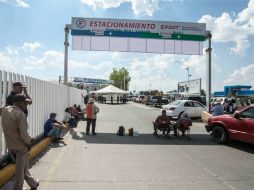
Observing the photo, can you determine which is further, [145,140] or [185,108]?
[185,108]

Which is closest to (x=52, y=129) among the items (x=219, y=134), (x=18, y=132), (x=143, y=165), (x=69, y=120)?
(x=143, y=165)

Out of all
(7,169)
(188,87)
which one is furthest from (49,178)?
(188,87)

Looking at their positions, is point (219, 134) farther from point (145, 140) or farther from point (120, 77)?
point (120, 77)

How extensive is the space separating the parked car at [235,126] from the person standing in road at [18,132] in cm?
837

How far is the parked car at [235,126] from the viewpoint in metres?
12.0

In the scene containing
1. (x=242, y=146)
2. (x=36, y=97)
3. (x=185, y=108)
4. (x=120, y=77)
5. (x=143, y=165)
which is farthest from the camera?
(x=120, y=77)

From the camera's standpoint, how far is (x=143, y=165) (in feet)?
30.0

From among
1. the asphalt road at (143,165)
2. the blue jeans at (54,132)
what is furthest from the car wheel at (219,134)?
the blue jeans at (54,132)

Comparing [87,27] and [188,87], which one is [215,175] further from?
[188,87]

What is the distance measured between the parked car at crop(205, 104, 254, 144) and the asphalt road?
1.24 feet

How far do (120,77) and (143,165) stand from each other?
427ft

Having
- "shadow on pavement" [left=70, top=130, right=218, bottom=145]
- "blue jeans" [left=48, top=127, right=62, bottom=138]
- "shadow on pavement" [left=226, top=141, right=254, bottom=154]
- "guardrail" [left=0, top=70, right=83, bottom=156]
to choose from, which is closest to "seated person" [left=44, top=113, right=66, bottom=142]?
"blue jeans" [left=48, top=127, right=62, bottom=138]

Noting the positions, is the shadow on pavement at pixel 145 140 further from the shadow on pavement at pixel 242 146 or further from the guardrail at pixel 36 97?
the guardrail at pixel 36 97

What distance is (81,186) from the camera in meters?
7.00
